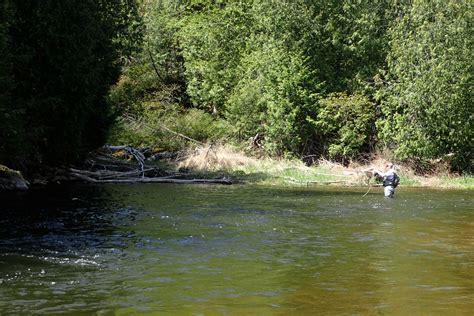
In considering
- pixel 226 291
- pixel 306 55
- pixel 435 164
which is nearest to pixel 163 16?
pixel 306 55

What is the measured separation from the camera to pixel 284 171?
125 ft

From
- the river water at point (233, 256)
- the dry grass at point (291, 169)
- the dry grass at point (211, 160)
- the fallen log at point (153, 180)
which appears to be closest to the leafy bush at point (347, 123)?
the dry grass at point (291, 169)

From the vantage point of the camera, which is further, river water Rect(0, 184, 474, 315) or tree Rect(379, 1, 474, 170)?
tree Rect(379, 1, 474, 170)

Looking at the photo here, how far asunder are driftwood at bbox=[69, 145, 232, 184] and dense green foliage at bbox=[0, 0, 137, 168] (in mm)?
2806

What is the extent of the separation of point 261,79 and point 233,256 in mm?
29639

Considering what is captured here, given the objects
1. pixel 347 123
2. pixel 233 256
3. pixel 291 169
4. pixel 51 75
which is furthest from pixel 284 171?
pixel 233 256

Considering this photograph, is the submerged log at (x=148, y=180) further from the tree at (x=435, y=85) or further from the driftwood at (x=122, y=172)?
the tree at (x=435, y=85)

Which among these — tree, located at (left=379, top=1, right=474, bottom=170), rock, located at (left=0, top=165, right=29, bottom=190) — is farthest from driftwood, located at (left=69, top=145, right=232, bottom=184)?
tree, located at (left=379, top=1, right=474, bottom=170)

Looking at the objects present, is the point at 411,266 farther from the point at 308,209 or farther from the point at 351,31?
the point at 351,31

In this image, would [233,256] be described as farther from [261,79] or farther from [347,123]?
[261,79]

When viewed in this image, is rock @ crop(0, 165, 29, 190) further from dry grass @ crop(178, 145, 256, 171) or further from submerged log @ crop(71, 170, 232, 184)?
dry grass @ crop(178, 145, 256, 171)

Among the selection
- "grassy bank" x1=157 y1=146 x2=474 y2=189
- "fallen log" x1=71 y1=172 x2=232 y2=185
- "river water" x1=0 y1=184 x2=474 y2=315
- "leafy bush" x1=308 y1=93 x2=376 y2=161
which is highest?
"leafy bush" x1=308 y1=93 x2=376 y2=161

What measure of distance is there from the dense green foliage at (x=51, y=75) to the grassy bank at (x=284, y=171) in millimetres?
9051

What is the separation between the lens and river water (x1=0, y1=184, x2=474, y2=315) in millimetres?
10992
